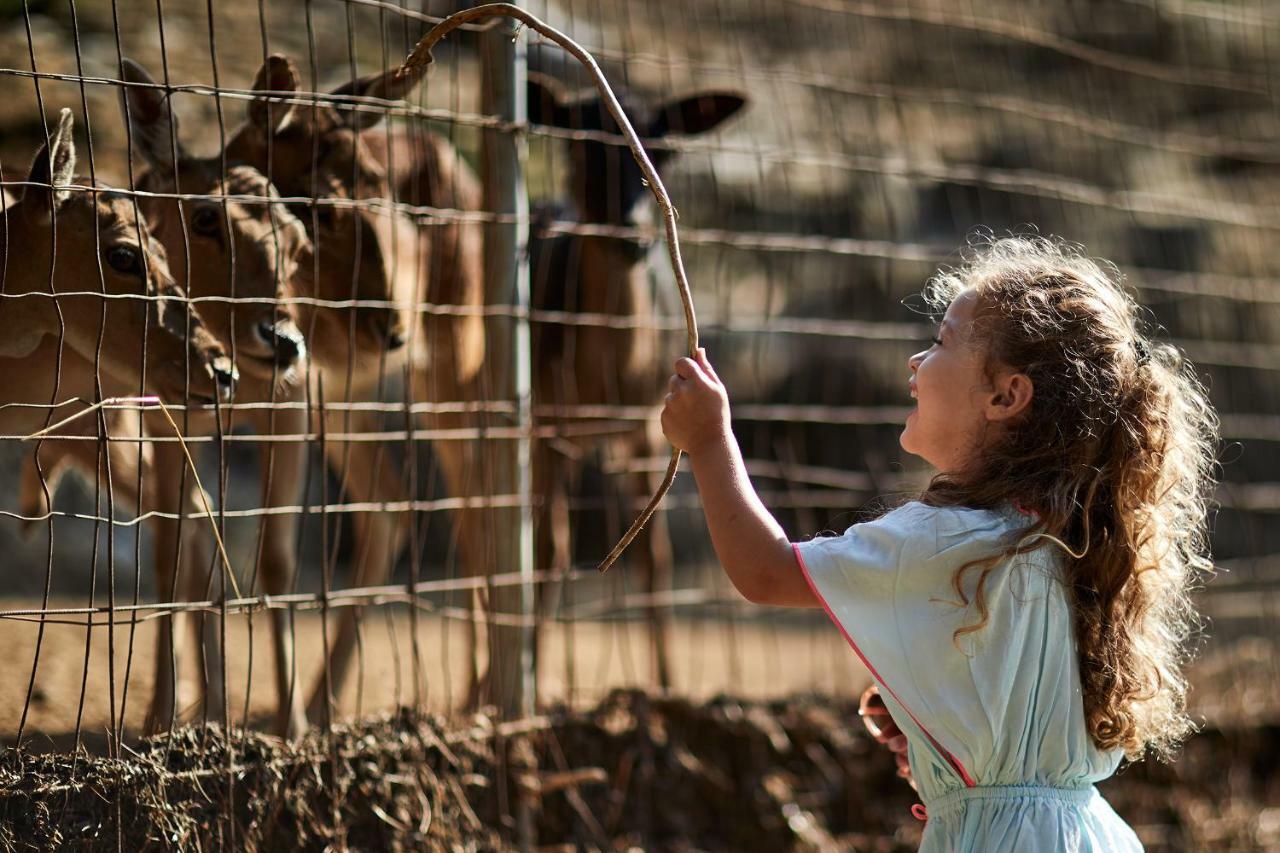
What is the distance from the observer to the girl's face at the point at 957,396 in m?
1.95

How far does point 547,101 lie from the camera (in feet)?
13.1

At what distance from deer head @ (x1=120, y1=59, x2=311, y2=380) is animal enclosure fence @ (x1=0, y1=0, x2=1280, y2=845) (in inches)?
0.4

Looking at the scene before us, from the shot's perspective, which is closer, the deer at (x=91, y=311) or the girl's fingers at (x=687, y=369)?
the girl's fingers at (x=687, y=369)

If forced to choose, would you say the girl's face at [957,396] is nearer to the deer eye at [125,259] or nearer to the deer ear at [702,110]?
the deer eye at [125,259]

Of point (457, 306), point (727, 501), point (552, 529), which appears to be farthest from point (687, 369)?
point (552, 529)

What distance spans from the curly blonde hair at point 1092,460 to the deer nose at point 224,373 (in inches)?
56.1

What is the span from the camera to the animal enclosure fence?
266 centimetres

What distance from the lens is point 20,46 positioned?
5199 millimetres

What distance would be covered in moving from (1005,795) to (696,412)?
2.30 feet

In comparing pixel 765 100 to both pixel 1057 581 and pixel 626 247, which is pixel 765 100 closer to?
pixel 626 247

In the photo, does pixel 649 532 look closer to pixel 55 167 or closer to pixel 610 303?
pixel 610 303

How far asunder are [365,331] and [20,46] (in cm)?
273

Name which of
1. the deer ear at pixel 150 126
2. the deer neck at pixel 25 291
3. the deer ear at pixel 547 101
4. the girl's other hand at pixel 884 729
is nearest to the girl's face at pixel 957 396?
the girl's other hand at pixel 884 729

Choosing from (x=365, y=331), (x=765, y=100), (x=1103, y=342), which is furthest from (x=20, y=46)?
(x=1103, y=342)
